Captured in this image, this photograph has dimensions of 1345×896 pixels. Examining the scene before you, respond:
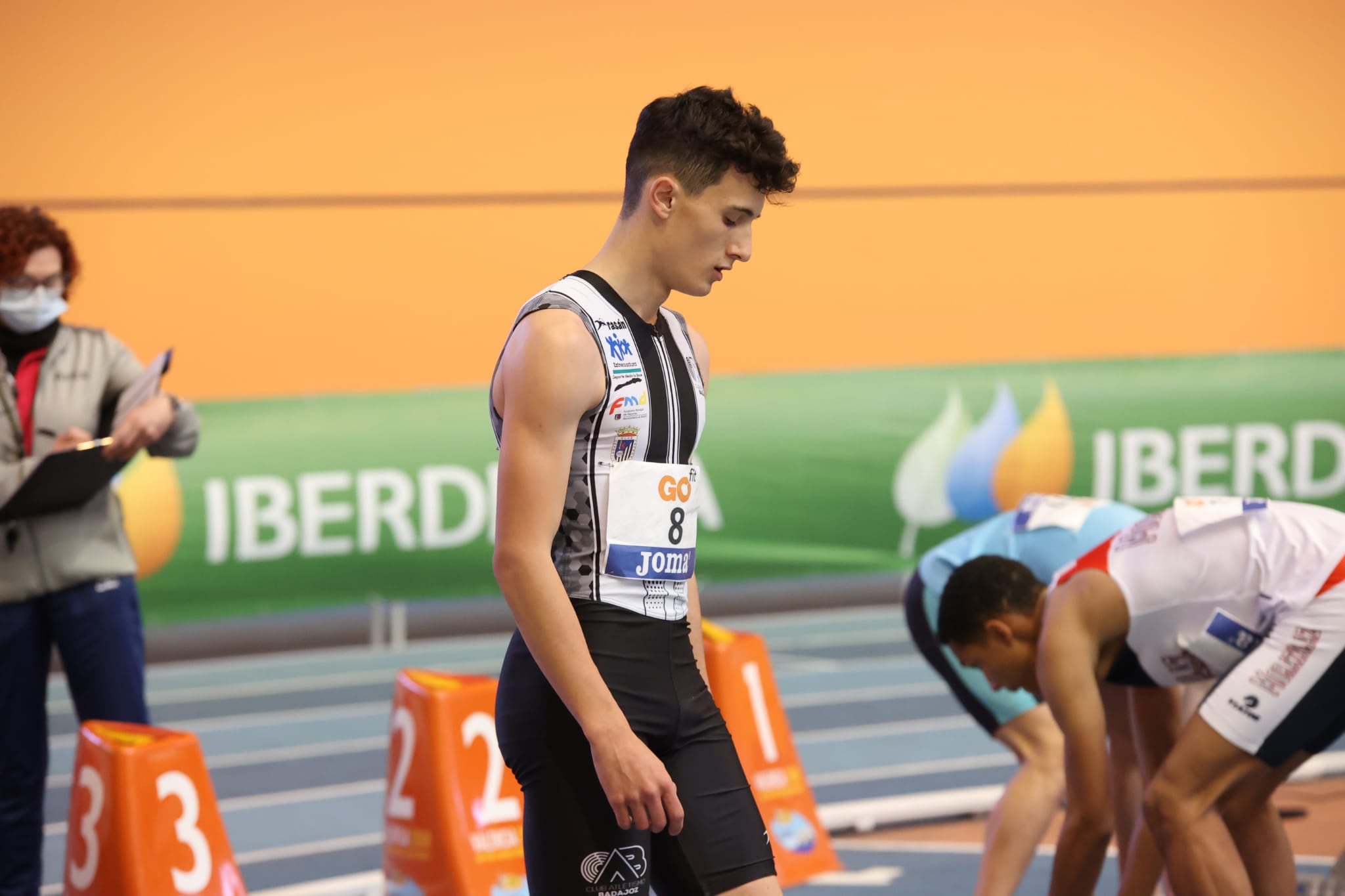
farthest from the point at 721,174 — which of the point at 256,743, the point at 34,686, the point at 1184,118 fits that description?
the point at 1184,118

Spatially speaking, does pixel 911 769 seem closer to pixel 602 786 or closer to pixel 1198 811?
pixel 1198 811

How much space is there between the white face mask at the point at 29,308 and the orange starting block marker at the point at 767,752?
2074 mm

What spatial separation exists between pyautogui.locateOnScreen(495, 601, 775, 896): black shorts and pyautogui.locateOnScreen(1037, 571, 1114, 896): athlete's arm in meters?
1.10

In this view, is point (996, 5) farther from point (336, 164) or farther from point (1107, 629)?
point (1107, 629)

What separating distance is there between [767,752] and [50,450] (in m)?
2.22

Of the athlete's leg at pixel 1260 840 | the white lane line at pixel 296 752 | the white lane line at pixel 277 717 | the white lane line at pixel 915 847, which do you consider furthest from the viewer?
the white lane line at pixel 277 717

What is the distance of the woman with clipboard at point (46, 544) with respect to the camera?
3885 millimetres

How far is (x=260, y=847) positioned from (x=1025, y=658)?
285 centimetres

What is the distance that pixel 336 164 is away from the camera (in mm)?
8953

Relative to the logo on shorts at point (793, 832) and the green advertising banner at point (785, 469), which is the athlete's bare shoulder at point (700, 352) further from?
the green advertising banner at point (785, 469)

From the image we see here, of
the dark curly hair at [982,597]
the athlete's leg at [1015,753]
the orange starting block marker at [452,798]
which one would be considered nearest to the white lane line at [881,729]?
the athlete's leg at [1015,753]

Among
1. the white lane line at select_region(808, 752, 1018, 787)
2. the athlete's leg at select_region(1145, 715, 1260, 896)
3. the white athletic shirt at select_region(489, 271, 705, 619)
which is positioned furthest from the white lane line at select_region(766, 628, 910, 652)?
the white athletic shirt at select_region(489, 271, 705, 619)

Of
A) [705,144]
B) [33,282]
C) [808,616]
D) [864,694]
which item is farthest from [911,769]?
[705,144]

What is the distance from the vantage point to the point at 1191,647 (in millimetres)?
3518
